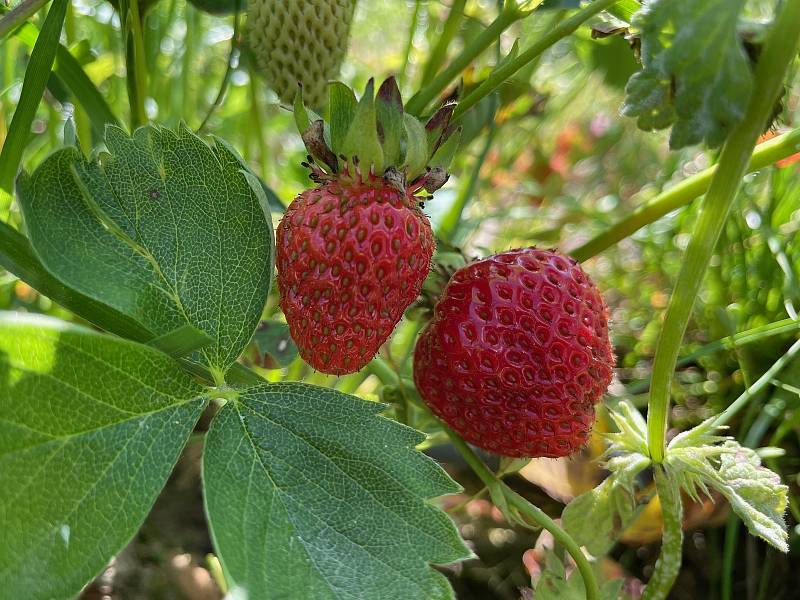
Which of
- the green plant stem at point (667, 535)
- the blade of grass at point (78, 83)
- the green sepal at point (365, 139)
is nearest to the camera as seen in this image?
the green sepal at point (365, 139)

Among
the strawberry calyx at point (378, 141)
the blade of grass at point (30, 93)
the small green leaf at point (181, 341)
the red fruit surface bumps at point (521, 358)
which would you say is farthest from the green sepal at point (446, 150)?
the blade of grass at point (30, 93)

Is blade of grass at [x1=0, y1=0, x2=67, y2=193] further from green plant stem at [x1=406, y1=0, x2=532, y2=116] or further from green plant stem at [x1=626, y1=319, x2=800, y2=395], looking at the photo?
green plant stem at [x1=626, y1=319, x2=800, y2=395]

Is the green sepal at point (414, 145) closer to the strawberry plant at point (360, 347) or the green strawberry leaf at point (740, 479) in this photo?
the strawberry plant at point (360, 347)

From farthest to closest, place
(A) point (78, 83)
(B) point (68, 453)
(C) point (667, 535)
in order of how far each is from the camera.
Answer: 1. (A) point (78, 83)
2. (C) point (667, 535)
3. (B) point (68, 453)

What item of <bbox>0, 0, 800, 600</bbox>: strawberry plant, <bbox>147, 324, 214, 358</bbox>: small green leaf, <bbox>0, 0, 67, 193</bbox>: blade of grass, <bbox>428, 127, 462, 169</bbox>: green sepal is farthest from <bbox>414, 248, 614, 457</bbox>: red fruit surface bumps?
<bbox>0, 0, 67, 193</bbox>: blade of grass

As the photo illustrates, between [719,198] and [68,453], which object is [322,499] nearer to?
[68,453]

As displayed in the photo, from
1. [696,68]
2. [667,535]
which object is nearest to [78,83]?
[696,68]

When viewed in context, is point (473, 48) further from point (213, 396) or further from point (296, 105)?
point (213, 396)
